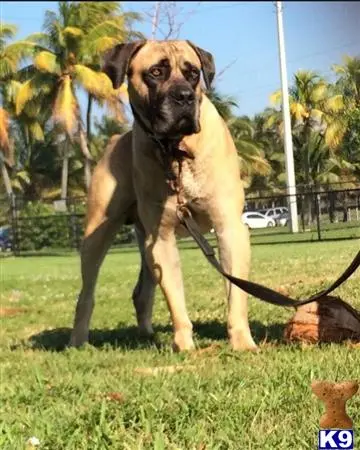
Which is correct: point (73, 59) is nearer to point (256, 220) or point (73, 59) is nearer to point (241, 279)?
point (256, 220)

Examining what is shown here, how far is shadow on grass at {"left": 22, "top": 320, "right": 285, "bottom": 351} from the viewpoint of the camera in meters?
4.98

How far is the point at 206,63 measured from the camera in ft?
13.9

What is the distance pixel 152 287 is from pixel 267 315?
88 cm

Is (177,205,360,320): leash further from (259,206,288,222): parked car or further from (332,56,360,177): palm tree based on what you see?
(259,206,288,222): parked car

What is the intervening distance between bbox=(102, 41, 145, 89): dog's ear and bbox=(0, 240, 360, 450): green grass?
1412 millimetres

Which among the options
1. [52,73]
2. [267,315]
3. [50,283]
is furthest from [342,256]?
[52,73]

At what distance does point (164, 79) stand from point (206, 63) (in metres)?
0.33

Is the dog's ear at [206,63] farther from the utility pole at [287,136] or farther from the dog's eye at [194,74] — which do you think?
the utility pole at [287,136]

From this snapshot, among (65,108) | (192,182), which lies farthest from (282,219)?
(65,108)

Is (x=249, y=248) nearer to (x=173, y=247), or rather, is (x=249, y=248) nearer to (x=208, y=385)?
(x=173, y=247)

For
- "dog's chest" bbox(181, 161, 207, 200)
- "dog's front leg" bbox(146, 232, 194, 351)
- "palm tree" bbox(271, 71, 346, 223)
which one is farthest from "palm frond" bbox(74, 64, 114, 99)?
"palm tree" bbox(271, 71, 346, 223)
